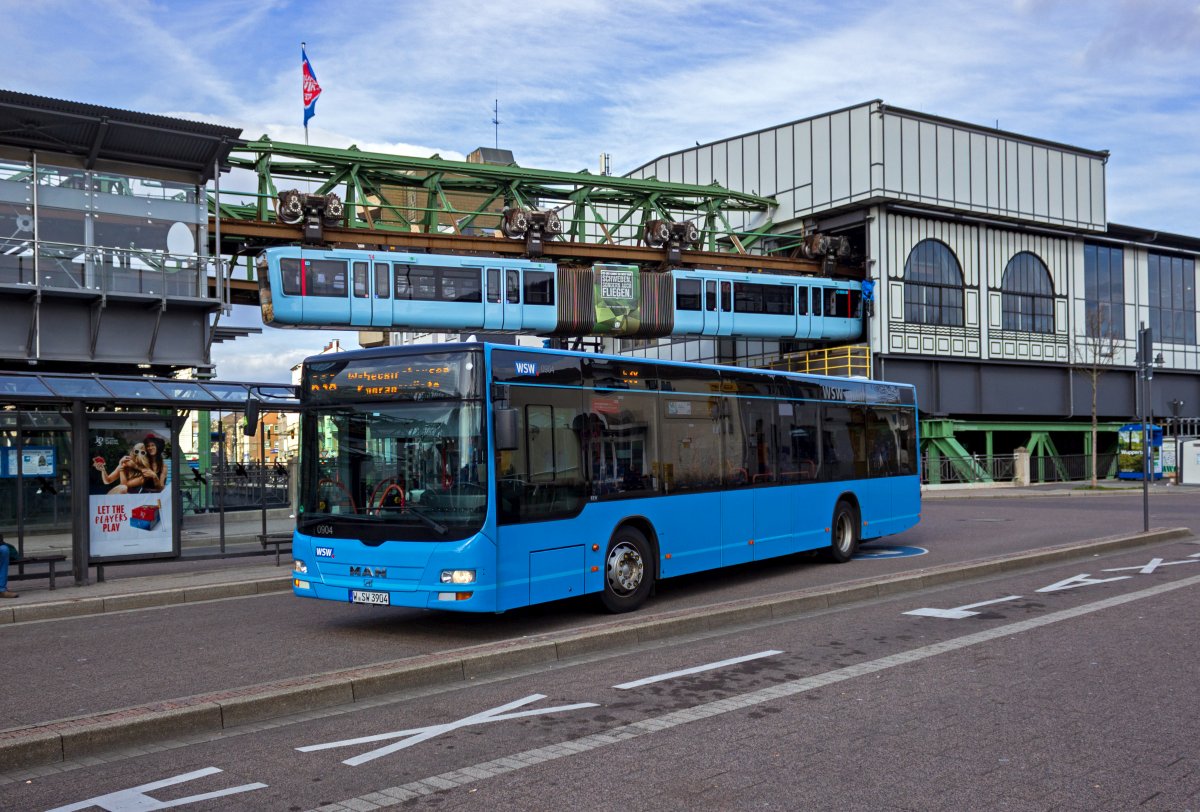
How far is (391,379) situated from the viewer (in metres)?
10.5

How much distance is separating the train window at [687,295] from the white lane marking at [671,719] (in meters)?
29.4

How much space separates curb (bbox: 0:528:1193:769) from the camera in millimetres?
6559

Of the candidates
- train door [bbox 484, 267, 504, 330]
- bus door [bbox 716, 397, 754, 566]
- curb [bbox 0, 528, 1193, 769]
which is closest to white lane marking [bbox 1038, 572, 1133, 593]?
curb [bbox 0, 528, 1193, 769]

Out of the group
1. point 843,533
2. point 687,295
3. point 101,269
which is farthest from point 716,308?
point 843,533

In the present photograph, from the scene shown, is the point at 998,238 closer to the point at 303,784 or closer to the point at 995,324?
the point at 995,324

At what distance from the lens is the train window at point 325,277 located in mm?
31719

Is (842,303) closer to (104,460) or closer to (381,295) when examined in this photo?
(381,295)

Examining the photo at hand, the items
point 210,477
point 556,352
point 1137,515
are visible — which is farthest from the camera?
point 1137,515

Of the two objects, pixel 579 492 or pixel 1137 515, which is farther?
pixel 1137 515

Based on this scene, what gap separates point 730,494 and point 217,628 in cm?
611

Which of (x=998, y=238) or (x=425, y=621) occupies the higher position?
(x=998, y=238)

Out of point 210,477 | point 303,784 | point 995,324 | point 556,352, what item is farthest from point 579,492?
point 995,324

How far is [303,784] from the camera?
19.4ft

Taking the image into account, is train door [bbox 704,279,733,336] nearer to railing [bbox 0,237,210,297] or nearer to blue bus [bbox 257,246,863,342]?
blue bus [bbox 257,246,863,342]
